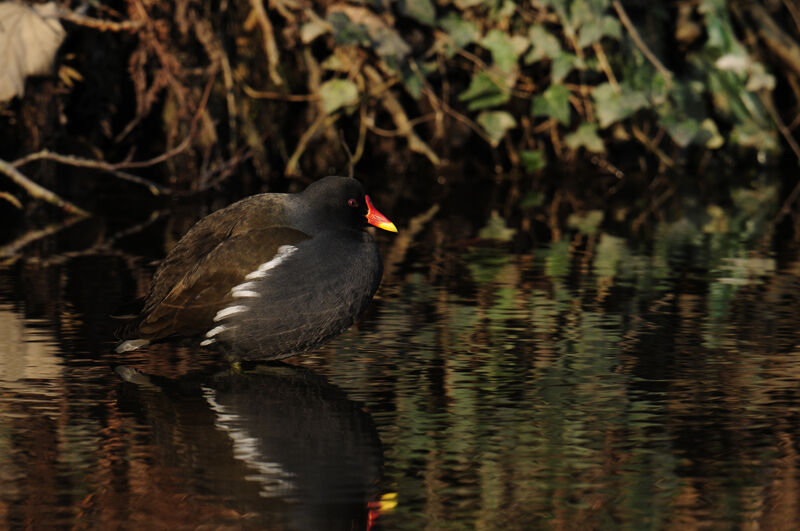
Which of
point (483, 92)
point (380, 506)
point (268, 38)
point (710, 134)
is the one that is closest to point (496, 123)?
point (483, 92)

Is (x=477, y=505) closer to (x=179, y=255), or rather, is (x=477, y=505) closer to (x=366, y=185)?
(x=179, y=255)

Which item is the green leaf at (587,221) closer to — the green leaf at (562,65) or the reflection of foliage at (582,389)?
the reflection of foliage at (582,389)

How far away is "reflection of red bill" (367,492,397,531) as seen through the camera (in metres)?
4.11

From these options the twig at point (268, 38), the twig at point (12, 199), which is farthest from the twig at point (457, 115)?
the twig at point (12, 199)

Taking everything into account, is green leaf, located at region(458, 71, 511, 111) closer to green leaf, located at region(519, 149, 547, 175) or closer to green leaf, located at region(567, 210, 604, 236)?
green leaf, located at region(519, 149, 547, 175)

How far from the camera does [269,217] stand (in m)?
6.04

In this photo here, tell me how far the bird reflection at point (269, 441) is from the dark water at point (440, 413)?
0.04 feet

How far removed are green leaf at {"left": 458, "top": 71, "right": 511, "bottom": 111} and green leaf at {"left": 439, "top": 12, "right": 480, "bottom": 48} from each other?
32 centimetres

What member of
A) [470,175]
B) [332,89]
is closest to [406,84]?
[332,89]

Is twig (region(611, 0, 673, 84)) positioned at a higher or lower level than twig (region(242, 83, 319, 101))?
higher

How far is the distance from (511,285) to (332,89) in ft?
13.7

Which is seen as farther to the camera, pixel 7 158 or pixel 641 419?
pixel 7 158

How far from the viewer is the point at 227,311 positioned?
585cm

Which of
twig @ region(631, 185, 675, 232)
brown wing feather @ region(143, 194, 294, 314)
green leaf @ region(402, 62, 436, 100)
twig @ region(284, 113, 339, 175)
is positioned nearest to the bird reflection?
brown wing feather @ region(143, 194, 294, 314)
